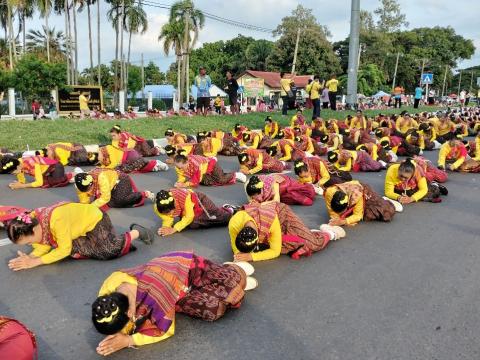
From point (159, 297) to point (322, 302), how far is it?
1347mm

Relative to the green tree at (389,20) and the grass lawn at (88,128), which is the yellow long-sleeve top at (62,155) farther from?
the green tree at (389,20)

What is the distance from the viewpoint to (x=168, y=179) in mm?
8844

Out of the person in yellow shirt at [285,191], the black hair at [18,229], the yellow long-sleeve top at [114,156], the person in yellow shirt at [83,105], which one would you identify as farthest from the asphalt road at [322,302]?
the person in yellow shirt at [83,105]

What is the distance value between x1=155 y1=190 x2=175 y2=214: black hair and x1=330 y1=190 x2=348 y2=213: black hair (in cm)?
183

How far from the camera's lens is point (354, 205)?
5.55 m

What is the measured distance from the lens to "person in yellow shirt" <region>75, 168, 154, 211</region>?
5.68 m

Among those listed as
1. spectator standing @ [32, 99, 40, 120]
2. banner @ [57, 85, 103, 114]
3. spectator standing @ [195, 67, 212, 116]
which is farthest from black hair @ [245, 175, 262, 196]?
spectator standing @ [32, 99, 40, 120]

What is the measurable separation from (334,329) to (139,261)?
213 centimetres

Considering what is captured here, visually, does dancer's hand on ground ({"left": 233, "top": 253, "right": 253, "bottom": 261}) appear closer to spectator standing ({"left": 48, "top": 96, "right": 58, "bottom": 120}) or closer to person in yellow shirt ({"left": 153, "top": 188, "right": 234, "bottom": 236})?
person in yellow shirt ({"left": 153, "top": 188, "right": 234, "bottom": 236})

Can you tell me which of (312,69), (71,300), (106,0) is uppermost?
Result: (106,0)

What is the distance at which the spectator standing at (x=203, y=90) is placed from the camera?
728 inches

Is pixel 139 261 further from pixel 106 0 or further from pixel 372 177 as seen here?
pixel 106 0

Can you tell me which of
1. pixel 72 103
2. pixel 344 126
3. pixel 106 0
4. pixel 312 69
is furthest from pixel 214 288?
pixel 312 69

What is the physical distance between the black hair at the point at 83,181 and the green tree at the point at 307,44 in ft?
134
